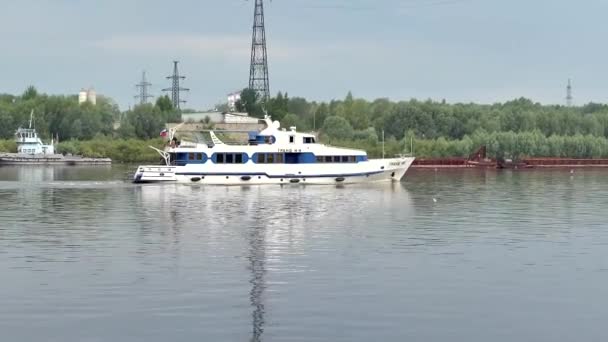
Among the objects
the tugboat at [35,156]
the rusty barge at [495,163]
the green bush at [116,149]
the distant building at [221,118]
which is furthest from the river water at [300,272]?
the green bush at [116,149]

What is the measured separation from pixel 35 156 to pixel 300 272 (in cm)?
14047

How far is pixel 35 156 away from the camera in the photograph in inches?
6560

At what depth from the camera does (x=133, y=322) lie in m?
25.9

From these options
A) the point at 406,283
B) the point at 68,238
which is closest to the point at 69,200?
the point at 68,238

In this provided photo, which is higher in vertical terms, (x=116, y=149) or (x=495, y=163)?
(x=116, y=149)

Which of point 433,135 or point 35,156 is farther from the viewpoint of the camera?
point 433,135

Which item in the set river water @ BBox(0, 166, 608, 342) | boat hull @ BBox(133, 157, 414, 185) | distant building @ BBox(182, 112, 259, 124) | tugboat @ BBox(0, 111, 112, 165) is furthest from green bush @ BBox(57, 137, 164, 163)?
river water @ BBox(0, 166, 608, 342)

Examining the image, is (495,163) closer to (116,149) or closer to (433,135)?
(433,135)

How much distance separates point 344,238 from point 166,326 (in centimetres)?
2013

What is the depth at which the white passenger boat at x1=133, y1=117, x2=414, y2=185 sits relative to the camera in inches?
3374

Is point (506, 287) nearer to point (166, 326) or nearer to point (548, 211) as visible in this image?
point (166, 326)

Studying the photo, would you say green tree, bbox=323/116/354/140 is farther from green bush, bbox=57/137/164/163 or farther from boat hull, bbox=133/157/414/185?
boat hull, bbox=133/157/414/185

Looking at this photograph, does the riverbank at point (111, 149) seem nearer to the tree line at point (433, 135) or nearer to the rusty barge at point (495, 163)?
the tree line at point (433, 135)

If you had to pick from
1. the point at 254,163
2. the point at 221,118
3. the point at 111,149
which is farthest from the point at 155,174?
the point at 111,149
